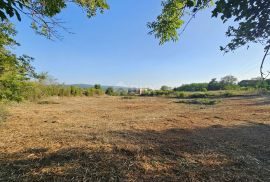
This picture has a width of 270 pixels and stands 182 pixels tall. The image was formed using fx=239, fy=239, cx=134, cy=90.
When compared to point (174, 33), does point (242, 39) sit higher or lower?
lower

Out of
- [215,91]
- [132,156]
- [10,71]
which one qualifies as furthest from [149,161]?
[215,91]

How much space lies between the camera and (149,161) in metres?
4.07

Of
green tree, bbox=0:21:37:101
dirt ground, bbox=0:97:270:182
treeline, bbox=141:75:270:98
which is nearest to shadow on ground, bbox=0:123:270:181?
dirt ground, bbox=0:97:270:182

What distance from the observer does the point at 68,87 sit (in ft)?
97.9

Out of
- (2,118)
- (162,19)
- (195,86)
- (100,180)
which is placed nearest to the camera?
(100,180)

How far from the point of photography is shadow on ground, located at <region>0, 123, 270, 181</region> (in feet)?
11.4

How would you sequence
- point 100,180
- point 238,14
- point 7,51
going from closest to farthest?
point 238,14
point 100,180
point 7,51

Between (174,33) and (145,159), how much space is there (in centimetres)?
219

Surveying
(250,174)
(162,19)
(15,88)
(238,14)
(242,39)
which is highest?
(162,19)

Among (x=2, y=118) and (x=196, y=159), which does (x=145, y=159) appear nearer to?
(x=196, y=159)

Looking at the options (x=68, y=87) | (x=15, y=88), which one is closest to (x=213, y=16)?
(x=15, y=88)

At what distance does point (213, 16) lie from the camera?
8.62 feet

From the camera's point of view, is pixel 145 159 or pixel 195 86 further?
pixel 195 86

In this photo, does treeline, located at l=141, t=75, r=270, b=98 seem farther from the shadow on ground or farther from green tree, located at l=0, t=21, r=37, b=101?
A: green tree, located at l=0, t=21, r=37, b=101
